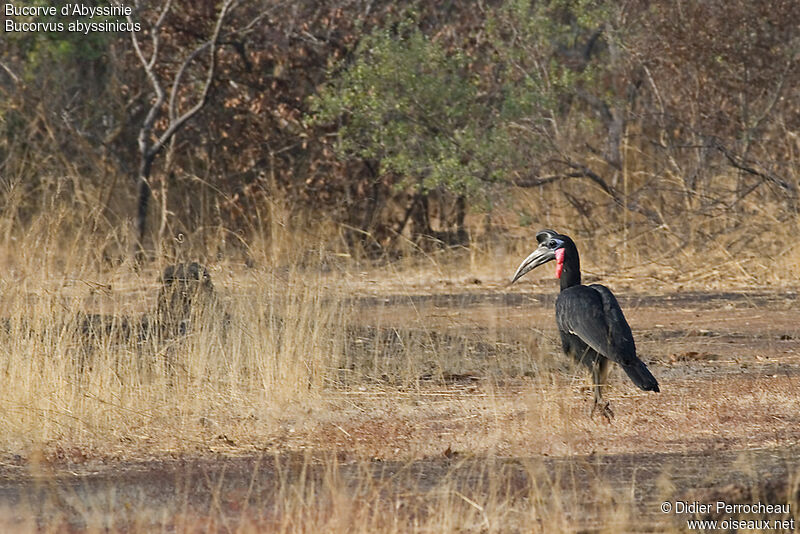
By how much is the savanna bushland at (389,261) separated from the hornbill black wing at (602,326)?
0.34m

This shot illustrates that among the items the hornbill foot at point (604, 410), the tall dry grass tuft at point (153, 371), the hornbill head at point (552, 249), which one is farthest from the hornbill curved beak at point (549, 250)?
the tall dry grass tuft at point (153, 371)

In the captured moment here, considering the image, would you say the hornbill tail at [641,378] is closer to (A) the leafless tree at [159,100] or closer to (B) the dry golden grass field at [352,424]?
(B) the dry golden grass field at [352,424]

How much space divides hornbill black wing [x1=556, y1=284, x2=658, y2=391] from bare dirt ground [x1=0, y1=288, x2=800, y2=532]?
1.09 feet

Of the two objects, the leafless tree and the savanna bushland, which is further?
the leafless tree

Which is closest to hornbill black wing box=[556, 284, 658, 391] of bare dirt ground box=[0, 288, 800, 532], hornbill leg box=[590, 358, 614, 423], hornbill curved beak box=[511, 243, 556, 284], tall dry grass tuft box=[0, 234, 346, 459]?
hornbill leg box=[590, 358, 614, 423]

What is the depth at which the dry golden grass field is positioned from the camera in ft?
18.2

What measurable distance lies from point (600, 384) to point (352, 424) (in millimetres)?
1350

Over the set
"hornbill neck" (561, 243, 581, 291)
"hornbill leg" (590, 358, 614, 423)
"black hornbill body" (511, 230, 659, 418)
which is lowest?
"hornbill leg" (590, 358, 614, 423)

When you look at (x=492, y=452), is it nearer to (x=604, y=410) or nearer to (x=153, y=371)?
(x=604, y=410)

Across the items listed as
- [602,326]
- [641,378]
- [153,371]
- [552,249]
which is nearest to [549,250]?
[552,249]

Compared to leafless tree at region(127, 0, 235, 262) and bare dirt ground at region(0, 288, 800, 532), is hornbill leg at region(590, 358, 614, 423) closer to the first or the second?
bare dirt ground at region(0, 288, 800, 532)

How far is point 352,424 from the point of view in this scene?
7.71 meters

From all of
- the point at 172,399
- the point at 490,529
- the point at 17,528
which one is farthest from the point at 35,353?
the point at 490,529

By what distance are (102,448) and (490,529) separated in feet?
8.49
